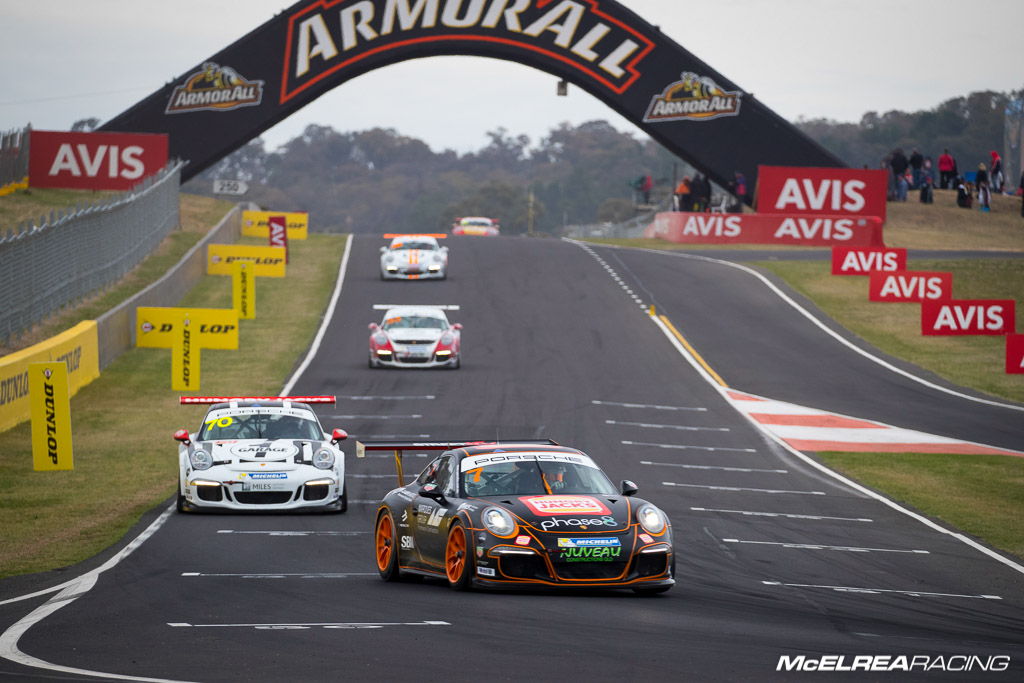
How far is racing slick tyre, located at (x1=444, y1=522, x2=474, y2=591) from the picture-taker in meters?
12.1

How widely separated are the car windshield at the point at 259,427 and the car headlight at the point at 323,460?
816 millimetres

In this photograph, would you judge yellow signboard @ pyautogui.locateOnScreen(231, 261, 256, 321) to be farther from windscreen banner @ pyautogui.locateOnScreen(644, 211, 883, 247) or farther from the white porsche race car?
windscreen banner @ pyautogui.locateOnScreen(644, 211, 883, 247)

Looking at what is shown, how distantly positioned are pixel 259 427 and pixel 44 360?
861cm

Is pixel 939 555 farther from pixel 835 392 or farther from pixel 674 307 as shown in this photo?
pixel 674 307

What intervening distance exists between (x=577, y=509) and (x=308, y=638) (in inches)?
114

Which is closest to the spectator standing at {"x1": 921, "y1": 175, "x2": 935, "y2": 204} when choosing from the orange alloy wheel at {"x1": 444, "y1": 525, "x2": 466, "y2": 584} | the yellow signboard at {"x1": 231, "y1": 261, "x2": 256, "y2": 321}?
the yellow signboard at {"x1": 231, "y1": 261, "x2": 256, "y2": 321}

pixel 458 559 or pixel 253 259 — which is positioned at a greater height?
pixel 458 559

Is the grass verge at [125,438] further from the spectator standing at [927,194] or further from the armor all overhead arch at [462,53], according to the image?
the spectator standing at [927,194]

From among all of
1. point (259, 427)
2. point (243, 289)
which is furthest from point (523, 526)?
point (243, 289)

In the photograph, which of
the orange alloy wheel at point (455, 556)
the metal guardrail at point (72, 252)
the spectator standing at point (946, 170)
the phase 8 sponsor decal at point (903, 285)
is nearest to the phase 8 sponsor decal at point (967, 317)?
the phase 8 sponsor decal at point (903, 285)

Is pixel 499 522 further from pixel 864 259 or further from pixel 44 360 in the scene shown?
pixel 864 259

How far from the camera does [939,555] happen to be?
1545cm

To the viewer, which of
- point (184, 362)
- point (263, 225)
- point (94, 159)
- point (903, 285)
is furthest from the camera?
point (263, 225)

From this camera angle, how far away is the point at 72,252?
34938mm
